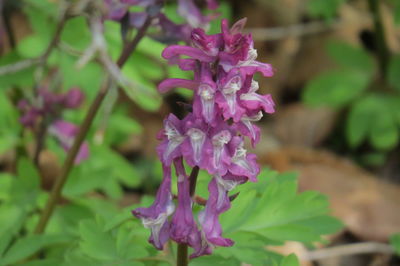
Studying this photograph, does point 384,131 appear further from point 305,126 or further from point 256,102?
point 256,102

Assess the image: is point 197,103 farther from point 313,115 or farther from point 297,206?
point 313,115

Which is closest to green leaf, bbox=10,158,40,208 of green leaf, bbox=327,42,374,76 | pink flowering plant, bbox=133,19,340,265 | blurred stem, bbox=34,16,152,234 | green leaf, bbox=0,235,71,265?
blurred stem, bbox=34,16,152,234

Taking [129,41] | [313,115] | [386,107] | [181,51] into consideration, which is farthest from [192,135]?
[313,115]

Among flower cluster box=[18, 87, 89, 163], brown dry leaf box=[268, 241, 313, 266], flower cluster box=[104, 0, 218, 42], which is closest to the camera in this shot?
flower cluster box=[104, 0, 218, 42]

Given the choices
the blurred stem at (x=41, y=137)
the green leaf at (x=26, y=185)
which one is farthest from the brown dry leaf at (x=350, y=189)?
the green leaf at (x=26, y=185)

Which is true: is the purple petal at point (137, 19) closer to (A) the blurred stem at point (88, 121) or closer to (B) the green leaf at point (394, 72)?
(A) the blurred stem at point (88, 121)

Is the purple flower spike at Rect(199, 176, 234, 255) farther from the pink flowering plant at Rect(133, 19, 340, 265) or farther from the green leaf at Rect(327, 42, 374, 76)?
the green leaf at Rect(327, 42, 374, 76)
